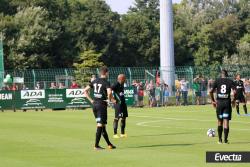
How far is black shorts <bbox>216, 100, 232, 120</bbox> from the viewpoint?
18578 millimetres

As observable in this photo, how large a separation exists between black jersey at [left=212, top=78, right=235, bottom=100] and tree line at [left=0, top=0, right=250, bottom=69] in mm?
59872

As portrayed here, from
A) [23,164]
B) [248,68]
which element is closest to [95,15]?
[248,68]

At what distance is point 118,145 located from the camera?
1873 centimetres

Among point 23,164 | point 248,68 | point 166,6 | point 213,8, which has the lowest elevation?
point 23,164

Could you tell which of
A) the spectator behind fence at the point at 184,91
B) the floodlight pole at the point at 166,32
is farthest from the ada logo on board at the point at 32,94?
the floodlight pole at the point at 166,32

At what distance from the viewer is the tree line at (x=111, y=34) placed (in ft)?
262

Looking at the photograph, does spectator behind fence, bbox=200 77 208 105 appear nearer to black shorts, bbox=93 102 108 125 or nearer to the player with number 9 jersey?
the player with number 9 jersey

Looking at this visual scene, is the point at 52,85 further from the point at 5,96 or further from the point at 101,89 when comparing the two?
the point at 101,89

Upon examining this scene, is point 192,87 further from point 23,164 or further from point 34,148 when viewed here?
point 23,164

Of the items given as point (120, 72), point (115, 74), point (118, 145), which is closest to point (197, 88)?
point (120, 72)

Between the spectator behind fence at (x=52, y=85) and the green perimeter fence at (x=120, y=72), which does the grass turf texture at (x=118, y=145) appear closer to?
the spectator behind fence at (x=52, y=85)

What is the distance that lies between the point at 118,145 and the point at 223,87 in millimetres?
3444

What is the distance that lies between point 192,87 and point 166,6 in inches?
464

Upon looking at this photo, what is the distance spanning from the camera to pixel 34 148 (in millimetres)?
17969
